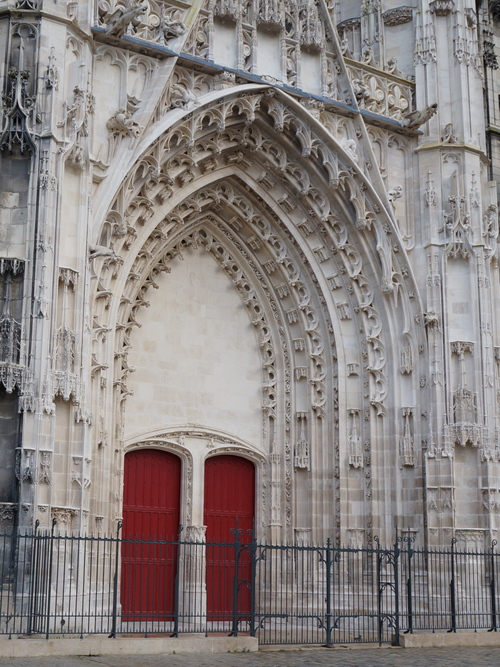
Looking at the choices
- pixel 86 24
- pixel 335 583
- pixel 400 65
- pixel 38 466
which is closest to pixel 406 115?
pixel 400 65

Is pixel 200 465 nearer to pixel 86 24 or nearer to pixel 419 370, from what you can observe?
pixel 419 370

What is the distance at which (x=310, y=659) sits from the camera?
1239 cm

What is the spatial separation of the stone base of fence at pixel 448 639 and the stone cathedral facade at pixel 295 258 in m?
2.84

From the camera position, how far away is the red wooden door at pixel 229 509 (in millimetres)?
18578

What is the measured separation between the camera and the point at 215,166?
18703 millimetres

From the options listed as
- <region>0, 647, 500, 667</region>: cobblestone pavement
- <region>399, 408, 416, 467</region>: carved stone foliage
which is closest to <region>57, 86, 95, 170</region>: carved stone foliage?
<region>0, 647, 500, 667</region>: cobblestone pavement

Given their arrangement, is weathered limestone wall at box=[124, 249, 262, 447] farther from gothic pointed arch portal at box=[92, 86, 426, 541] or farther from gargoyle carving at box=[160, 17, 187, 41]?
gargoyle carving at box=[160, 17, 187, 41]

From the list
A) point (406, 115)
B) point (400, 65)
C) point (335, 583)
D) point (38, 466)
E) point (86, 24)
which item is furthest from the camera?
point (400, 65)

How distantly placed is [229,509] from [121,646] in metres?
7.10

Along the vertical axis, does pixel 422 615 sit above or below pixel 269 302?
below

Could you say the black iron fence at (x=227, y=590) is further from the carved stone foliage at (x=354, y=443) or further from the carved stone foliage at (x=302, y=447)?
the carved stone foliage at (x=302, y=447)

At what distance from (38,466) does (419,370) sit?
8.20 metres

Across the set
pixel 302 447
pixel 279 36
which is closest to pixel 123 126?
pixel 279 36

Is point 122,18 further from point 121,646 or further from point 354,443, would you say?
point 121,646
